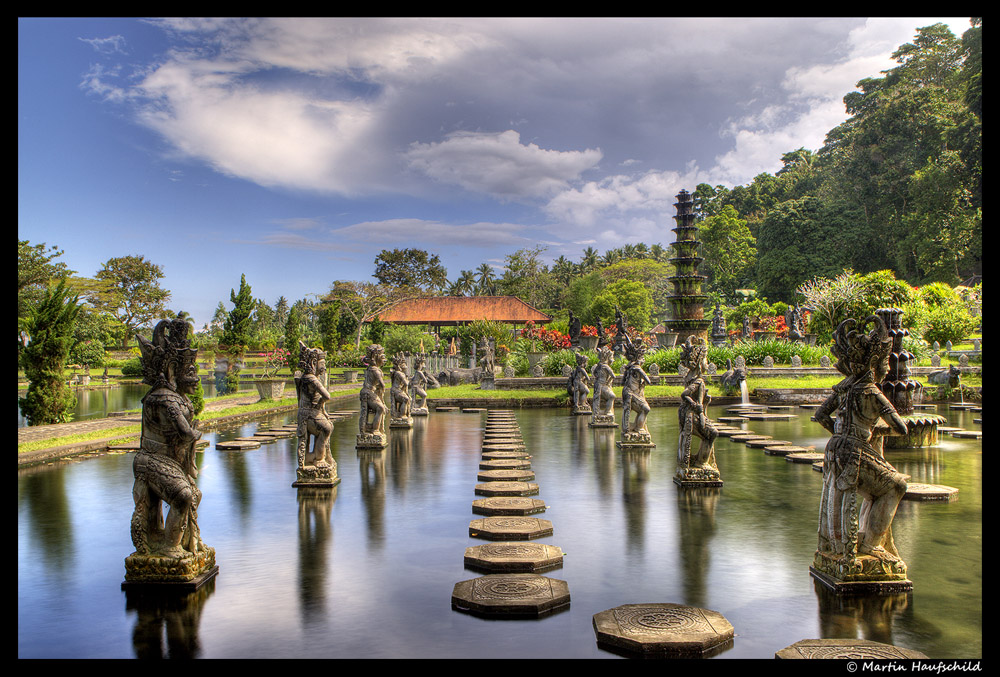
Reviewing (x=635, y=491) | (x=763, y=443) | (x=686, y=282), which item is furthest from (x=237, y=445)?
(x=686, y=282)

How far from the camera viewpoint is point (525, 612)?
4.05 metres

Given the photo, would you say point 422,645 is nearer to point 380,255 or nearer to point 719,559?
point 719,559

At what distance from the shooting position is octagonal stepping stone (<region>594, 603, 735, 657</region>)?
354 centimetres

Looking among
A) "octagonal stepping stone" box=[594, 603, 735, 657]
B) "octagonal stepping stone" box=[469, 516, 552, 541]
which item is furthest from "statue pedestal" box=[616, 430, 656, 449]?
"octagonal stepping stone" box=[594, 603, 735, 657]

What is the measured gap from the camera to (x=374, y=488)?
7.82m

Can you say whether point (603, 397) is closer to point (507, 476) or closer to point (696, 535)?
point (507, 476)

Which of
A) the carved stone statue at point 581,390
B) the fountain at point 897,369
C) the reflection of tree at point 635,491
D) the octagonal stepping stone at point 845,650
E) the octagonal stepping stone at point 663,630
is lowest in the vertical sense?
the reflection of tree at point 635,491

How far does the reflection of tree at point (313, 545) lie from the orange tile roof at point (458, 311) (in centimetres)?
3599

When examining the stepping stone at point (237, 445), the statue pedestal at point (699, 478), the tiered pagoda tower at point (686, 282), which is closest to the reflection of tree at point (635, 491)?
the statue pedestal at point (699, 478)

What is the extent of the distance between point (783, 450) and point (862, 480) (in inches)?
229

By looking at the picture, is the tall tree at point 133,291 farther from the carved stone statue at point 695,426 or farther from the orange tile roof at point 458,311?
the carved stone statue at point 695,426

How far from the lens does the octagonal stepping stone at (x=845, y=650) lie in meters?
3.33

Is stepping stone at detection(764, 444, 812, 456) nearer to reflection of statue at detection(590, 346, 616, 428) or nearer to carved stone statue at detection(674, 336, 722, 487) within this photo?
carved stone statue at detection(674, 336, 722, 487)

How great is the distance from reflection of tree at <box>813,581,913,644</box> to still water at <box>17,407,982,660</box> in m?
0.02
